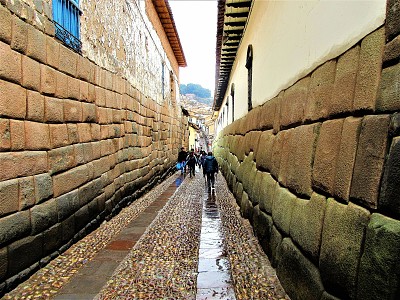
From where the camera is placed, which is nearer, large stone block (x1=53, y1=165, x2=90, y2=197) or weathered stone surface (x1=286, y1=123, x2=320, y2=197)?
weathered stone surface (x1=286, y1=123, x2=320, y2=197)

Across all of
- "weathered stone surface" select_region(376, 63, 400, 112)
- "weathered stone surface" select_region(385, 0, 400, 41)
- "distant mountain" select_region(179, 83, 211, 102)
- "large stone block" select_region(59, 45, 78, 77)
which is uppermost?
"distant mountain" select_region(179, 83, 211, 102)

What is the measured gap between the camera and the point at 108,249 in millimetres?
4500

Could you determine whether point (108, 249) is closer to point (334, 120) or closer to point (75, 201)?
point (75, 201)

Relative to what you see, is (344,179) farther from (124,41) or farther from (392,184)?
(124,41)

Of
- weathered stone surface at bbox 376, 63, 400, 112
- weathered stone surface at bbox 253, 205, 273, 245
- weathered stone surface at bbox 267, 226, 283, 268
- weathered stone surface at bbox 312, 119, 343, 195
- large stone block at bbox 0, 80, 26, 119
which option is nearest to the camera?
weathered stone surface at bbox 376, 63, 400, 112

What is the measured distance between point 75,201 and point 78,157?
25.7 inches

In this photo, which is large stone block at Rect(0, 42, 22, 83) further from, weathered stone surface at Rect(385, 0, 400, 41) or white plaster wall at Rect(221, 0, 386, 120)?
weathered stone surface at Rect(385, 0, 400, 41)

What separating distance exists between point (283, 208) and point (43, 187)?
2739mm

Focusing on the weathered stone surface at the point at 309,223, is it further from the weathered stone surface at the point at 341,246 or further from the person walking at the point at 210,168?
the person walking at the point at 210,168

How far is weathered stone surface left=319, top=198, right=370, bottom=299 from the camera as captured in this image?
1901 millimetres

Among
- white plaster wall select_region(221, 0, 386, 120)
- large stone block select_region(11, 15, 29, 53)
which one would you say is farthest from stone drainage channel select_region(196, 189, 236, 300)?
large stone block select_region(11, 15, 29, 53)

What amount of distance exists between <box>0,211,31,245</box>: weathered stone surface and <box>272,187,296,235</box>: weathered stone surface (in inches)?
106

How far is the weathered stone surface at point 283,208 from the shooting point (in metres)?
3.28

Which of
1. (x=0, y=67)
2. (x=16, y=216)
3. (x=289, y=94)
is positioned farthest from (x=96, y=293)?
(x=289, y=94)
